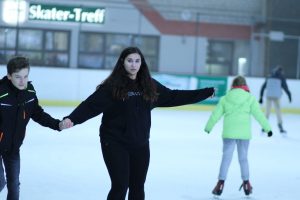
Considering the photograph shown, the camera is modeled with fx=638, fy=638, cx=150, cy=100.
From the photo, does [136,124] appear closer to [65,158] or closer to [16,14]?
[65,158]

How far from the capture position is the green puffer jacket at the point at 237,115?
4891 millimetres

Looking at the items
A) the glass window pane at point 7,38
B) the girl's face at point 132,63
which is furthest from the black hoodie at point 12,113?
the glass window pane at point 7,38

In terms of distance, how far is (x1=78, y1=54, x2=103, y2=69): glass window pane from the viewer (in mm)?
18131

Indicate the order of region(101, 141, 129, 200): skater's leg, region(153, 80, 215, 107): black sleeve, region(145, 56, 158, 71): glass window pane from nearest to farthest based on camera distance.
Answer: region(101, 141, 129, 200): skater's leg → region(153, 80, 215, 107): black sleeve → region(145, 56, 158, 71): glass window pane

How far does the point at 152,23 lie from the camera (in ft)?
61.5

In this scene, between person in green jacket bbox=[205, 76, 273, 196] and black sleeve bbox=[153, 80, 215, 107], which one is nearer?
black sleeve bbox=[153, 80, 215, 107]

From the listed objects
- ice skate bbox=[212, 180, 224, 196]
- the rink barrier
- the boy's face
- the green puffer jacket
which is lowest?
ice skate bbox=[212, 180, 224, 196]

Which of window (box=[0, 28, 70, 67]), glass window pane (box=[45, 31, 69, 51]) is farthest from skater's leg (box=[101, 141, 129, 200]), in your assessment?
glass window pane (box=[45, 31, 69, 51])

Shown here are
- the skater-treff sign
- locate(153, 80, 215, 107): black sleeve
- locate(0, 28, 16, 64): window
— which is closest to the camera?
locate(153, 80, 215, 107): black sleeve

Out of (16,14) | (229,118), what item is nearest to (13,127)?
(229,118)

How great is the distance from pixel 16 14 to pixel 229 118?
38.1 ft

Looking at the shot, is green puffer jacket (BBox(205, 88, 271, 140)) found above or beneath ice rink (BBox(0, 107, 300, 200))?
above

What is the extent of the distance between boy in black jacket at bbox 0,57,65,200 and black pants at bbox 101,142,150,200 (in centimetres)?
34

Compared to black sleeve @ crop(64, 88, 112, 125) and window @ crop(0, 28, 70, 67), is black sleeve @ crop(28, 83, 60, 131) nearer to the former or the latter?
black sleeve @ crop(64, 88, 112, 125)
